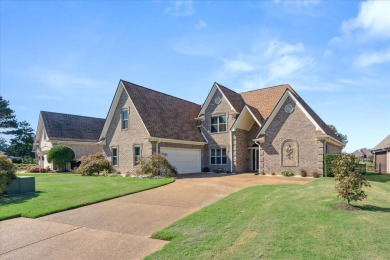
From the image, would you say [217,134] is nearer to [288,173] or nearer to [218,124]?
[218,124]

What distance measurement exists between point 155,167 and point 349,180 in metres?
14.4

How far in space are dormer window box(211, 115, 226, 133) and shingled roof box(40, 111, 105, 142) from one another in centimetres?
1792

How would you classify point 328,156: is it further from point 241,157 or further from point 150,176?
point 150,176

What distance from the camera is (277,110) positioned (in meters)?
22.1

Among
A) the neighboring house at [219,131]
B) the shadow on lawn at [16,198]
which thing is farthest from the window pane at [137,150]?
the shadow on lawn at [16,198]

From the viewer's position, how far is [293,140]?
69.9 ft

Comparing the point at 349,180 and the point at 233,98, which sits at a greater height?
the point at 233,98

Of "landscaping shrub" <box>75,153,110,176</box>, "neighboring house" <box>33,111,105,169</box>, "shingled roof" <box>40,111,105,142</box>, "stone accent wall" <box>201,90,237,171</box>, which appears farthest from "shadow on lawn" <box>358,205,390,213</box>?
"shingled roof" <box>40,111,105,142</box>

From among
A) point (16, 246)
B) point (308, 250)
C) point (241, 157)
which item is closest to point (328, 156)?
point (241, 157)

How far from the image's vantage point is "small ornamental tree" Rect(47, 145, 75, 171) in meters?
30.1

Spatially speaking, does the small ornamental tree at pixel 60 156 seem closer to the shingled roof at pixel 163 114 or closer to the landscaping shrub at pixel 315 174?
the shingled roof at pixel 163 114

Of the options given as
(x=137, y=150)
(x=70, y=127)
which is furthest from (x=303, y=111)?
(x=70, y=127)

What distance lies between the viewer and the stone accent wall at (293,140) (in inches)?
804

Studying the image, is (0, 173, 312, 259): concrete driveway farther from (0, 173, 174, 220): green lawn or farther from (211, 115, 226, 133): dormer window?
(211, 115, 226, 133): dormer window
